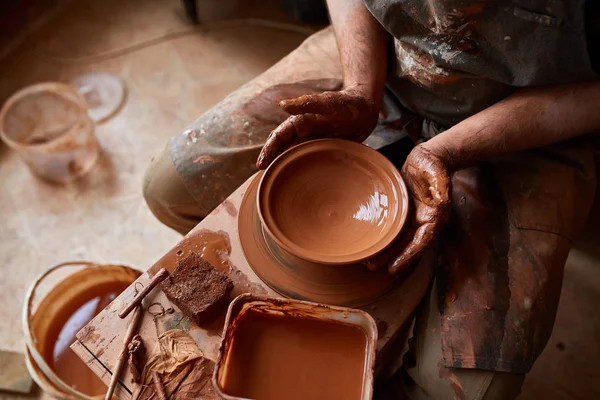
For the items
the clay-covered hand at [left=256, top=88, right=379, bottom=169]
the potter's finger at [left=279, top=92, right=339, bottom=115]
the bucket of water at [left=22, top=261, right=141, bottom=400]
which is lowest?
the bucket of water at [left=22, top=261, right=141, bottom=400]

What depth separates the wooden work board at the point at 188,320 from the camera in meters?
1.26

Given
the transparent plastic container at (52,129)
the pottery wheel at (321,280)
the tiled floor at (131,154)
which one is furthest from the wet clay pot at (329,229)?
the transparent plastic container at (52,129)

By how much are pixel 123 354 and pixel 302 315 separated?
0.43 metres

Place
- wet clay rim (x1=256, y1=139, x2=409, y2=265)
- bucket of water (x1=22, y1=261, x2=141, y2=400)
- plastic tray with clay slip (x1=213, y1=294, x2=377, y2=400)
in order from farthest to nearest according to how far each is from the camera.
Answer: bucket of water (x1=22, y1=261, x2=141, y2=400) → wet clay rim (x1=256, y1=139, x2=409, y2=265) → plastic tray with clay slip (x1=213, y1=294, x2=377, y2=400)

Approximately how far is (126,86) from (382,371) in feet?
6.57

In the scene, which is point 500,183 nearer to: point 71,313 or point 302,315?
point 302,315

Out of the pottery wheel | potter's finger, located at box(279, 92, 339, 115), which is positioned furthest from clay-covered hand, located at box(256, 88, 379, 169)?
the pottery wheel

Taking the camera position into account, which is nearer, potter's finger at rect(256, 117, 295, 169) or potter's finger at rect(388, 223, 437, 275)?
potter's finger at rect(388, 223, 437, 275)

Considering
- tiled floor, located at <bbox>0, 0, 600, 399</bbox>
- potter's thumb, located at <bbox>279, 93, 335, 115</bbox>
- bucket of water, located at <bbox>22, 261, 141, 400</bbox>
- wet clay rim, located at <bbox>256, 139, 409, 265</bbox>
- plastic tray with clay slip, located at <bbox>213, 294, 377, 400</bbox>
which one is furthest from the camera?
tiled floor, located at <bbox>0, 0, 600, 399</bbox>

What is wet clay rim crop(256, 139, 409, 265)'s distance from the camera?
1263mm

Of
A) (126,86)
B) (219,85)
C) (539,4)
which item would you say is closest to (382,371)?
(539,4)

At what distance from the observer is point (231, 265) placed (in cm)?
138

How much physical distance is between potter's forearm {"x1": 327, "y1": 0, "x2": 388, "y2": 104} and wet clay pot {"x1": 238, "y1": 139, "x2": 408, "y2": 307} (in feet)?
0.83

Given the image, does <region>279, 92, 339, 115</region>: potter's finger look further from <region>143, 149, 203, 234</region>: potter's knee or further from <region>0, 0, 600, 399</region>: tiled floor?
<region>0, 0, 600, 399</region>: tiled floor
